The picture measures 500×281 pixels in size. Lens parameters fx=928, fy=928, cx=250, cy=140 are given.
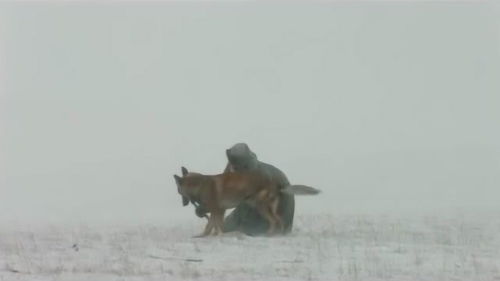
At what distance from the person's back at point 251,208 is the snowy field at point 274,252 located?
59 millimetres

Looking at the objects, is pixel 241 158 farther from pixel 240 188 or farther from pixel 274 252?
pixel 274 252

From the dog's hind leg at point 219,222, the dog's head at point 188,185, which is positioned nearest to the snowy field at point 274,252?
the dog's hind leg at point 219,222

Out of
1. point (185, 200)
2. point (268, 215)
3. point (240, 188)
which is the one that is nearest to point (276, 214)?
point (268, 215)

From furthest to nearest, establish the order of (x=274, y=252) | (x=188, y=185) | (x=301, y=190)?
(x=301, y=190) < (x=188, y=185) < (x=274, y=252)

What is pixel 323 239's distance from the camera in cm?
312

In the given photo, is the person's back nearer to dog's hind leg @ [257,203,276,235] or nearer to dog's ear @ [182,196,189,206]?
dog's hind leg @ [257,203,276,235]

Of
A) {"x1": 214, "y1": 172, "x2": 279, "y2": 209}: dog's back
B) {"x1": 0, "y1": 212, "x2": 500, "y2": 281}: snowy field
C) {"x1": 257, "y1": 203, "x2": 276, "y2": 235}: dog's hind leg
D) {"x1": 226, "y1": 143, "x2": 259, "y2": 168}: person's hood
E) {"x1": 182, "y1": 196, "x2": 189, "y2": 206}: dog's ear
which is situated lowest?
{"x1": 0, "y1": 212, "x2": 500, "y2": 281}: snowy field

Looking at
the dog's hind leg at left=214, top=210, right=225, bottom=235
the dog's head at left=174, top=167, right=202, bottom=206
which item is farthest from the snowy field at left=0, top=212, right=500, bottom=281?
the dog's head at left=174, top=167, right=202, bottom=206

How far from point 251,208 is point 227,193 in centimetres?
11

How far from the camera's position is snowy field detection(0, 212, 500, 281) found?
9.17ft

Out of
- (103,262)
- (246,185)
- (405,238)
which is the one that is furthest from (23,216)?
(405,238)

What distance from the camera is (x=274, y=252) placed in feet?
9.69

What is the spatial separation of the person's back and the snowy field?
0.19 feet

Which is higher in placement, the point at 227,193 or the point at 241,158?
the point at 241,158
